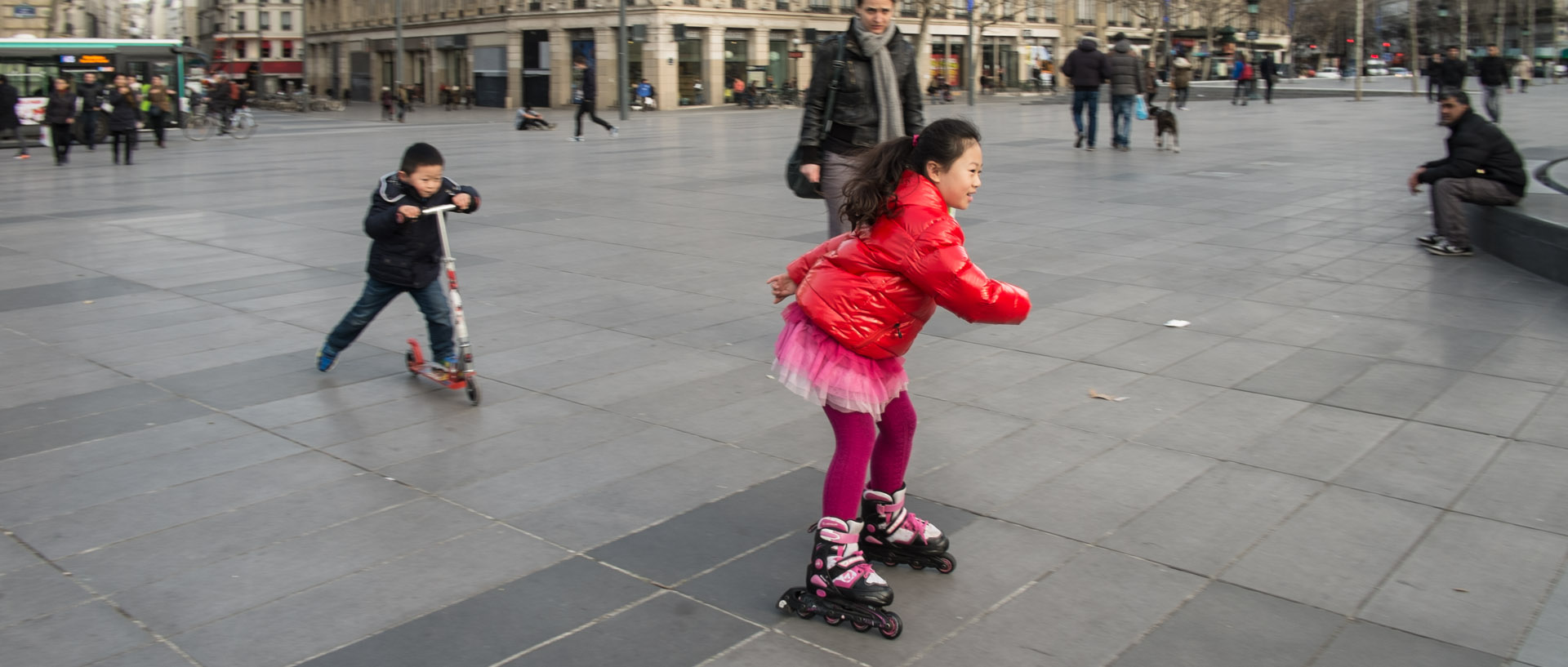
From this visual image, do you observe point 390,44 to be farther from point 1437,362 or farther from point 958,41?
point 1437,362

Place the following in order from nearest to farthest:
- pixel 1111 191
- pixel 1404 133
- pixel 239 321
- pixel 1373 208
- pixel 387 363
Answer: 1. pixel 387 363
2. pixel 239 321
3. pixel 1373 208
4. pixel 1111 191
5. pixel 1404 133

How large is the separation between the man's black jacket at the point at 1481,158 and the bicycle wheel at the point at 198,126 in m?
28.0

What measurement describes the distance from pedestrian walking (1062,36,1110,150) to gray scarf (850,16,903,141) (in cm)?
1291

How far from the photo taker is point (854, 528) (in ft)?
11.2

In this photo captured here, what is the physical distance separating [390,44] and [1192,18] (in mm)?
57892

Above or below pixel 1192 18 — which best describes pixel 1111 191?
below

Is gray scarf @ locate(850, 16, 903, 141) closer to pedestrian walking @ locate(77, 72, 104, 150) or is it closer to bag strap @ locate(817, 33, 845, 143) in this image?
bag strap @ locate(817, 33, 845, 143)

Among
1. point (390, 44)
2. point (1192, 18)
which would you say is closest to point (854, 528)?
point (390, 44)

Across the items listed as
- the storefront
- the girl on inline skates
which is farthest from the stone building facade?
the girl on inline skates

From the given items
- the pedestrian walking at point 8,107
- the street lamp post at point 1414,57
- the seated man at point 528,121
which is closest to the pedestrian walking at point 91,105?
the pedestrian walking at point 8,107

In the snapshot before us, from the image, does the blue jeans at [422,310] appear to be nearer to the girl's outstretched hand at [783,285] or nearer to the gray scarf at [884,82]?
the gray scarf at [884,82]

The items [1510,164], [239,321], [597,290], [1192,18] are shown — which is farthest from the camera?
[1192,18]

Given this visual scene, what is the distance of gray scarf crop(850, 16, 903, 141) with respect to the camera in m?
6.11

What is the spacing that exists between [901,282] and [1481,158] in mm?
7581
